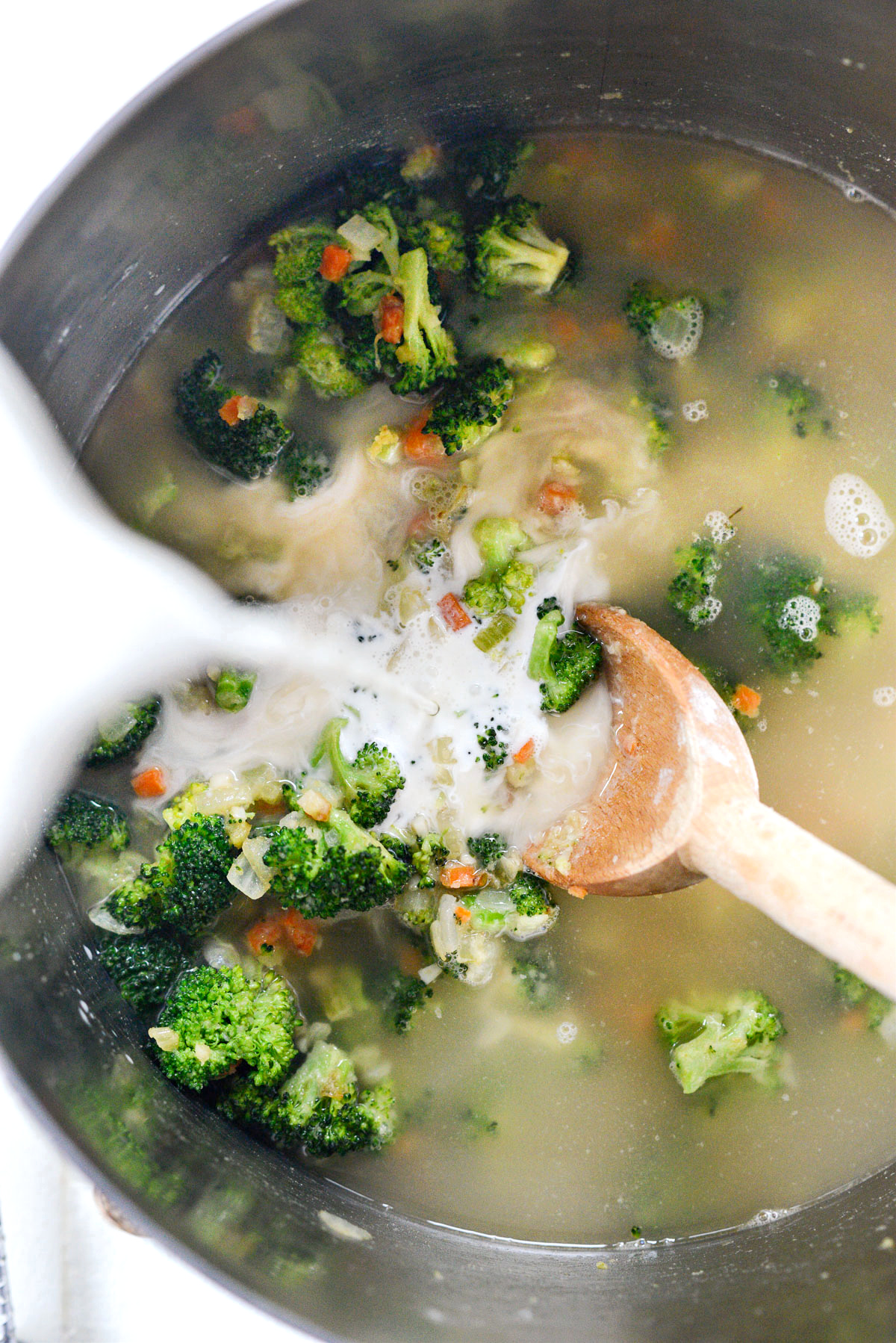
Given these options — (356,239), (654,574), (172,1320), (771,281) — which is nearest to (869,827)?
(654,574)

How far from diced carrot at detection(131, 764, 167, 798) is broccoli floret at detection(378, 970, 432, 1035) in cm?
84

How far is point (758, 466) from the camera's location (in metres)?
2.86

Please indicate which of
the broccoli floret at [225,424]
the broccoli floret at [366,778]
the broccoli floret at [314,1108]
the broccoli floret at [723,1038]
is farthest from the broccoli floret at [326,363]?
the broccoli floret at [723,1038]

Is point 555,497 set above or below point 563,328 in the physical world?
below

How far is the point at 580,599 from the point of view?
9.30 ft

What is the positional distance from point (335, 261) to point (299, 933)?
1885mm

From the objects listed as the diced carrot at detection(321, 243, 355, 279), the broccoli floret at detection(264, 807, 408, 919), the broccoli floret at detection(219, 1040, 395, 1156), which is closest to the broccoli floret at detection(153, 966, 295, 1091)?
the broccoli floret at detection(219, 1040, 395, 1156)

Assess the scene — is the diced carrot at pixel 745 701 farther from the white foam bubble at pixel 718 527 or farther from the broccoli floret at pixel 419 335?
the broccoli floret at pixel 419 335

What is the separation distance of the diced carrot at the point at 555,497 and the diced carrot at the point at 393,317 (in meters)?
0.58

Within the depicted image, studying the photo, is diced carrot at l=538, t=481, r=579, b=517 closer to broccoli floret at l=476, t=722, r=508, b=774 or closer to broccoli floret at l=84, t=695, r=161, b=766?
broccoli floret at l=476, t=722, r=508, b=774

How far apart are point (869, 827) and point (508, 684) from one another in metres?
1.13

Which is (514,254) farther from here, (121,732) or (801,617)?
(121,732)

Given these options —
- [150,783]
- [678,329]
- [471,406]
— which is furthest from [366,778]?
[678,329]

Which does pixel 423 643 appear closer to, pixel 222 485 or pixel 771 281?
pixel 222 485
